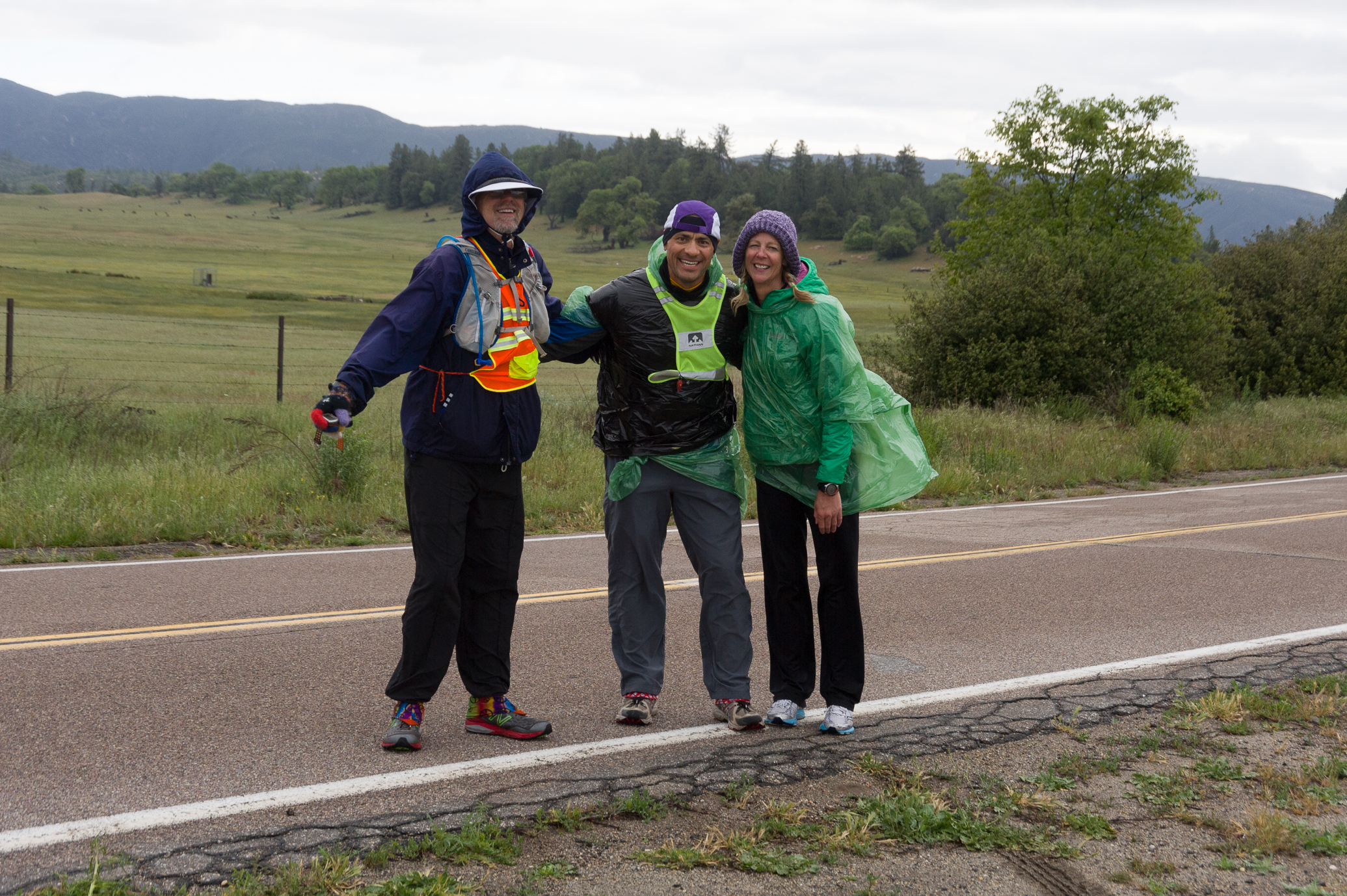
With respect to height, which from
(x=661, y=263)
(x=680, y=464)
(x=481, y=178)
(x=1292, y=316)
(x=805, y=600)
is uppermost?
(x=1292, y=316)

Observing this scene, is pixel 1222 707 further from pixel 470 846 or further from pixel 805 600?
pixel 470 846

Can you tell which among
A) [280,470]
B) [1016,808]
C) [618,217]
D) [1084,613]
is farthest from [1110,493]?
[618,217]

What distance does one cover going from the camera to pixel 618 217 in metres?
132

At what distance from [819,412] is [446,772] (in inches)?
80.2

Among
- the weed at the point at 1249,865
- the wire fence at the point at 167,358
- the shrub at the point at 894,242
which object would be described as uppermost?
the shrub at the point at 894,242

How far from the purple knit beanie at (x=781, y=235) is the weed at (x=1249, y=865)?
2.57 metres

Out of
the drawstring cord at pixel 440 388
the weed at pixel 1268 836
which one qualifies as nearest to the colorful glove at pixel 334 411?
the drawstring cord at pixel 440 388

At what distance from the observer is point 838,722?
4.69 meters

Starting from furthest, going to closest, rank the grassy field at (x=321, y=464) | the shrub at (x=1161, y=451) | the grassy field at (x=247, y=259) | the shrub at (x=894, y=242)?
1. the shrub at (x=894, y=242)
2. the grassy field at (x=247, y=259)
3. the shrub at (x=1161, y=451)
4. the grassy field at (x=321, y=464)

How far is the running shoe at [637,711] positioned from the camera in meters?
4.73

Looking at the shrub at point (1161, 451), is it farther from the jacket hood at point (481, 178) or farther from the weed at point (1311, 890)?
the jacket hood at point (481, 178)

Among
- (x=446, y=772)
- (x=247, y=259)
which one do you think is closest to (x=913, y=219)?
(x=247, y=259)

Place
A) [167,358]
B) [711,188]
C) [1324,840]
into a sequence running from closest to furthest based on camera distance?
1. [1324,840]
2. [167,358]
3. [711,188]

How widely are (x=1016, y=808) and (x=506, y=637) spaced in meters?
2.07
